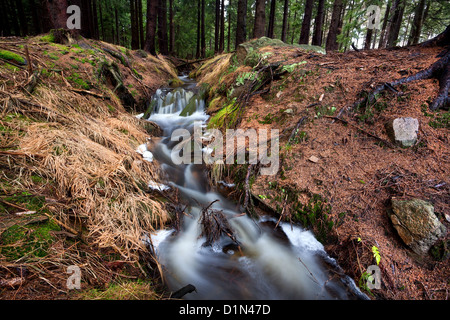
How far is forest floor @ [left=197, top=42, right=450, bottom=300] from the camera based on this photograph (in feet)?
8.17

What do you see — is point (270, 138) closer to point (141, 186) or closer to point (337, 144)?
point (337, 144)

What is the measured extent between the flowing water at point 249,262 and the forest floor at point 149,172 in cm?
24

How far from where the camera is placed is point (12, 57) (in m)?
4.21

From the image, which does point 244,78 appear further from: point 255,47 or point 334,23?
point 334,23

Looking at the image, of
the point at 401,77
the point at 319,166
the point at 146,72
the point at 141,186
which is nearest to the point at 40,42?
the point at 146,72

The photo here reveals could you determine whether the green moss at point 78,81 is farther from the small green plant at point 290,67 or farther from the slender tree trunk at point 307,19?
the slender tree trunk at point 307,19

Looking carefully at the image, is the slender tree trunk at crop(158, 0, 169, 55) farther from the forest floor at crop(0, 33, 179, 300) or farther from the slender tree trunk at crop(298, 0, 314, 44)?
the forest floor at crop(0, 33, 179, 300)

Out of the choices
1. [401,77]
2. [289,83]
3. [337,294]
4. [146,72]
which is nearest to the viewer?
[337,294]

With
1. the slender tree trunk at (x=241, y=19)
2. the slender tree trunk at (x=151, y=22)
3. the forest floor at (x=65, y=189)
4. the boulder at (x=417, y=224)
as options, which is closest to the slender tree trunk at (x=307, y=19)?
the slender tree trunk at (x=241, y=19)

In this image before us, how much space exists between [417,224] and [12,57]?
731 centimetres

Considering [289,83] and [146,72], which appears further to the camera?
[146,72]

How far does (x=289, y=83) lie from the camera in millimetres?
4953

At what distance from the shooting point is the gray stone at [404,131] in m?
3.27
